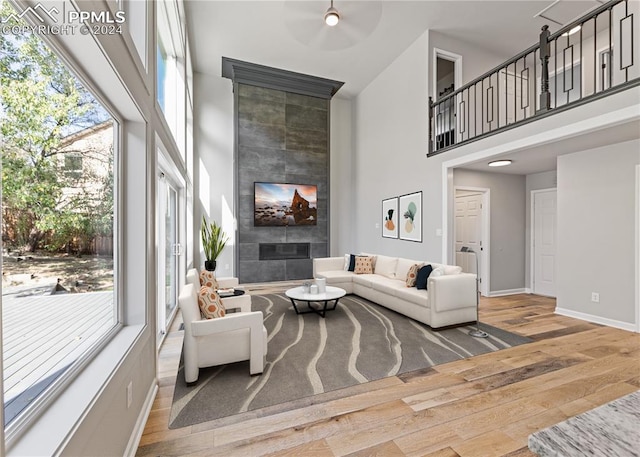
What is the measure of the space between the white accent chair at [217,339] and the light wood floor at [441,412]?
0.33 m

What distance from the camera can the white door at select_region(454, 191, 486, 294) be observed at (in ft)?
18.6

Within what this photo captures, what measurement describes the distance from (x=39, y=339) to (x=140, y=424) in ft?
3.44

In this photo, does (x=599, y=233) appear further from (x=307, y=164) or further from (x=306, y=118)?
(x=306, y=118)

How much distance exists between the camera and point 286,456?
1.62 m

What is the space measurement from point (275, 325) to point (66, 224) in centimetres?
282

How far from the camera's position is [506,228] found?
562 cm

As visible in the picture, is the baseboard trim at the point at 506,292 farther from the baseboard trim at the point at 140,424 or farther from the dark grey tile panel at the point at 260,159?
the baseboard trim at the point at 140,424

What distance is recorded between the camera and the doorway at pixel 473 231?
5461mm

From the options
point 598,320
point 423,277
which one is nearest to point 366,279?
point 423,277

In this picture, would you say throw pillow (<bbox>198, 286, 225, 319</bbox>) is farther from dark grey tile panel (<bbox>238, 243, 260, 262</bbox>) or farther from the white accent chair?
dark grey tile panel (<bbox>238, 243, 260, 262</bbox>)

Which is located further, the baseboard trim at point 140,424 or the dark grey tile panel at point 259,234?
the dark grey tile panel at point 259,234

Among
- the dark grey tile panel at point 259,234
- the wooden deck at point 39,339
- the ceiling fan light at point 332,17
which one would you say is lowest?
the wooden deck at point 39,339

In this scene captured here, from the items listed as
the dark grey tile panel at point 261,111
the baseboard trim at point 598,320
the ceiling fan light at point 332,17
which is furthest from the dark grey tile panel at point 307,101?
the baseboard trim at point 598,320

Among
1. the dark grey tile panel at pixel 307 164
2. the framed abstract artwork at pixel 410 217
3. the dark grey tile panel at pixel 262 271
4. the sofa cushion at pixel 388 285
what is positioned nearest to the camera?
the sofa cushion at pixel 388 285
